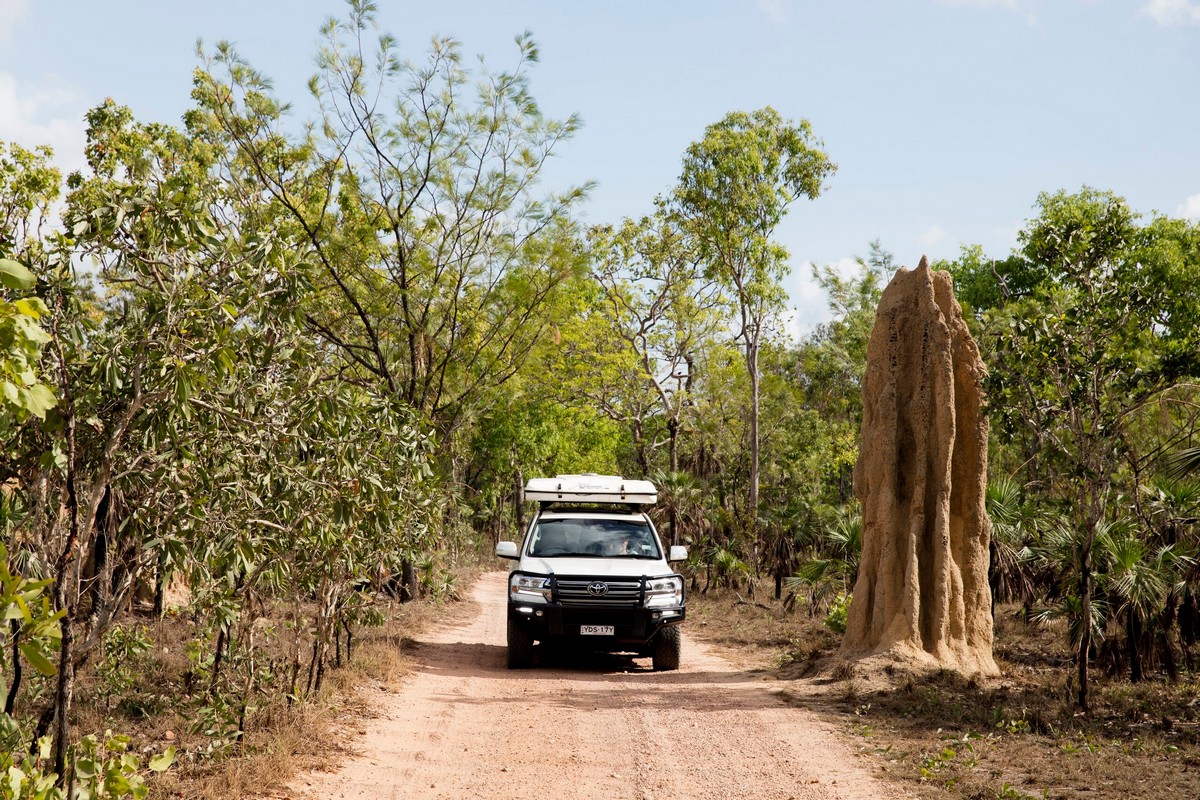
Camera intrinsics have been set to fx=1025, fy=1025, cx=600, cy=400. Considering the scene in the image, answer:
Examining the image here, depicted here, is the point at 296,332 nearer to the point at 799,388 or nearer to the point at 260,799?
the point at 260,799

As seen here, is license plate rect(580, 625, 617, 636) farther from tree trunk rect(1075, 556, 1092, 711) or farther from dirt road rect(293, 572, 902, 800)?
tree trunk rect(1075, 556, 1092, 711)

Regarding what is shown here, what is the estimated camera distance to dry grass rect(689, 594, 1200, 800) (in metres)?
7.32

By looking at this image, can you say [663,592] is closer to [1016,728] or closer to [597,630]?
[597,630]

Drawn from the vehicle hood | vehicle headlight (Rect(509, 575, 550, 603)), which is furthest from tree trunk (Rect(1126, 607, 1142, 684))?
vehicle headlight (Rect(509, 575, 550, 603))

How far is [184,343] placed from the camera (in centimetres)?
504

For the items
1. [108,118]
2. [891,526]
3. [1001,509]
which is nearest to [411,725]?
[891,526]

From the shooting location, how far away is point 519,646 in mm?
12922

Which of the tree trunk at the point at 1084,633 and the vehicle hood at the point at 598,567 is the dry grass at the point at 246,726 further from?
the tree trunk at the point at 1084,633

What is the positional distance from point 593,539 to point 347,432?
20.3 ft

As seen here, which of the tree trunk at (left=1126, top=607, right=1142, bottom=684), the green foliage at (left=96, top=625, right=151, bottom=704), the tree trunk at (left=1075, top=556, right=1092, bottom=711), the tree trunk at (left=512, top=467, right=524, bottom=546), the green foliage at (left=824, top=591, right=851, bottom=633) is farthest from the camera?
the tree trunk at (left=512, top=467, right=524, bottom=546)

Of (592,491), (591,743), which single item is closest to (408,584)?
(592,491)

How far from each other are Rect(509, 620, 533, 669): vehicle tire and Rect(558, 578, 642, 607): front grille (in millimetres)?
684

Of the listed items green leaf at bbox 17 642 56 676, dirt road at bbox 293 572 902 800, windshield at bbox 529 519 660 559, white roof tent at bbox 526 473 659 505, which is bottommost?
dirt road at bbox 293 572 902 800

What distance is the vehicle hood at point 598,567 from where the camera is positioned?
12836 millimetres
